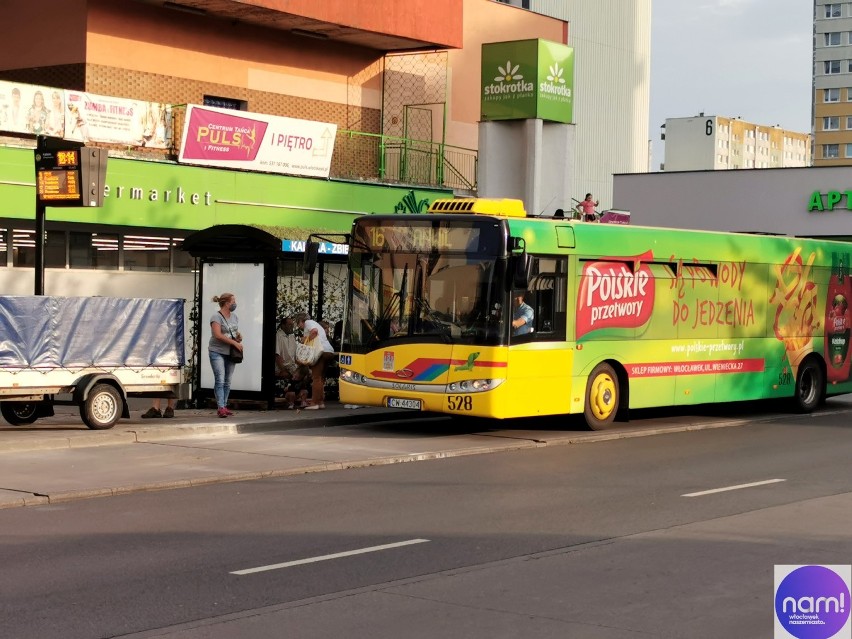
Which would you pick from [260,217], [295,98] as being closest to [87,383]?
[260,217]

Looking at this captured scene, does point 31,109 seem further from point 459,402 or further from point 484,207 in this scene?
point 459,402

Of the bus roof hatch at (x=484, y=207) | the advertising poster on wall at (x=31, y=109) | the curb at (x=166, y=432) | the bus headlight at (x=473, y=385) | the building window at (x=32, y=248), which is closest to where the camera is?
the curb at (x=166, y=432)

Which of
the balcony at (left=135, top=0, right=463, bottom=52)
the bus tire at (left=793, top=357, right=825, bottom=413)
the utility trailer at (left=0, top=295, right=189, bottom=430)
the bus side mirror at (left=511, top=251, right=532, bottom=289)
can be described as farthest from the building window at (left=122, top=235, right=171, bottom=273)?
the bus tire at (left=793, top=357, right=825, bottom=413)

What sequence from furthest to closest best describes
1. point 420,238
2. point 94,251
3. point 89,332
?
point 94,251
point 420,238
point 89,332

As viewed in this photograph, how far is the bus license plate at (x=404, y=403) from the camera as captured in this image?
17688 millimetres

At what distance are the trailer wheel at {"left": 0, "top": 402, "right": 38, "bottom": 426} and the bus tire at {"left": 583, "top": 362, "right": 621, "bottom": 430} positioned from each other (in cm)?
761

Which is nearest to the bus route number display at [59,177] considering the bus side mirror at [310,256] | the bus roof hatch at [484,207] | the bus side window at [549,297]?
the bus side mirror at [310,256]

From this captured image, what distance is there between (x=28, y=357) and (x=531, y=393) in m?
6.56

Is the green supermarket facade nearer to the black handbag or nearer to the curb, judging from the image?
the black handbag

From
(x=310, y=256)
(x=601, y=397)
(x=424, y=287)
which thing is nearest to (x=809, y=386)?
(x=601, y=397)

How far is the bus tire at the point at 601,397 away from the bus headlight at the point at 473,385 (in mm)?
2051

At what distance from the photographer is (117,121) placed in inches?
997

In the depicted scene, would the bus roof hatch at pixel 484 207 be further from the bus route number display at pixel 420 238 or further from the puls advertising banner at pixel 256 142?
the puls advertising banner at pixel 256 142

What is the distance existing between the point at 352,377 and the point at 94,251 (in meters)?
Result: 9.66
